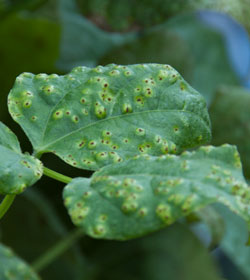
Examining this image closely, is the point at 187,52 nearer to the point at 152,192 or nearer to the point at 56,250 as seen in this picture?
the point at 56,250

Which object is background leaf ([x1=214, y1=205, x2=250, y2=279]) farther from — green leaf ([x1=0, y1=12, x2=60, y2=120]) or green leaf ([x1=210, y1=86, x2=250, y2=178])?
green leaf ([x1=0, y1=12, x2=60, y2=120])

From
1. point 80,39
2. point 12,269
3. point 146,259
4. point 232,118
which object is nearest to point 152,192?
point 12,269

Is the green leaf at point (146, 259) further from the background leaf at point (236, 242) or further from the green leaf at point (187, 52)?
the green leaf at point (187, 52)

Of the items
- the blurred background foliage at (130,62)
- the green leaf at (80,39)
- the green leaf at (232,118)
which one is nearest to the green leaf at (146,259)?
the blurred background foliage at (130,62)

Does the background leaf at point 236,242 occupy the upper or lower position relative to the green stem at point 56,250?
upper

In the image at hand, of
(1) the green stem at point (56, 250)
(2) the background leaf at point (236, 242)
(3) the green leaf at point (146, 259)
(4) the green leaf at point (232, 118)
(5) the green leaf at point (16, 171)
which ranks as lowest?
(3) the green leaf at point (146, 259)

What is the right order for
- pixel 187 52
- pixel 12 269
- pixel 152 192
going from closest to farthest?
pixel 152 192 < pixel 12 269 < pixel 187 52

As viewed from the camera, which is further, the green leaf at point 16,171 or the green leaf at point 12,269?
the green leaf at point 12,269
